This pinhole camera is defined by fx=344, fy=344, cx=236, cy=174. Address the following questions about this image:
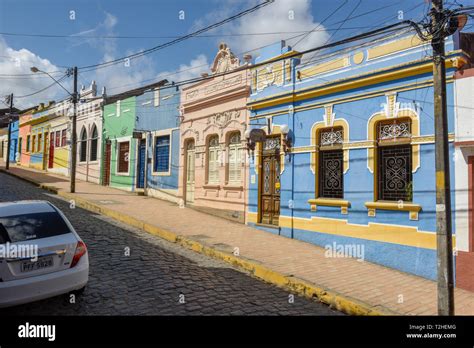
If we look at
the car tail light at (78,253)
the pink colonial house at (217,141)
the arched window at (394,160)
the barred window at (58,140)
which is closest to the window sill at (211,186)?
the pink colonial house at (217,141)

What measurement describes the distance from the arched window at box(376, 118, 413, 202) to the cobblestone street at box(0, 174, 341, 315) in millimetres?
3695

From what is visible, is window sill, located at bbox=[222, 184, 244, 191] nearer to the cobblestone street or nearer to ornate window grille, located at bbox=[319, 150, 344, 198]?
ornate window grille, located at bbox=[319, 150, 344, 198]

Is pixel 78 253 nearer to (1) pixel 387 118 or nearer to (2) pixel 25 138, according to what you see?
(1) pixel 387 118

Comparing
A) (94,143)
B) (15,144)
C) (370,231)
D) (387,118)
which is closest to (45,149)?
(94,143)

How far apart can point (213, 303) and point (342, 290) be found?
7.55ft

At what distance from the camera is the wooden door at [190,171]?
14570 mm

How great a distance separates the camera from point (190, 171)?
14711 millimetres

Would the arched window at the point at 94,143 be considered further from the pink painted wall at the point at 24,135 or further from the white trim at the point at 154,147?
the pink painted wall at the point at 24,135

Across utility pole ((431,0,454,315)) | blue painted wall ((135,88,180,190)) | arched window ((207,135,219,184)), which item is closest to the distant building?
blue painted wall ((135,88,180,190))

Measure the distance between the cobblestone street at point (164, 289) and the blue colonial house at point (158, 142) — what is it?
721cm

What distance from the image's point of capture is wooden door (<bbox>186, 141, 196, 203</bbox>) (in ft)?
47.8

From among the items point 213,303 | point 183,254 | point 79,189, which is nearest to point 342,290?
point 213,303

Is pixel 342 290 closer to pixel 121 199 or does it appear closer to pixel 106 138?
pixel 121 199
